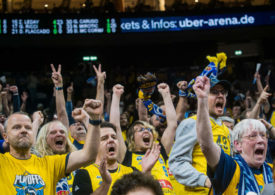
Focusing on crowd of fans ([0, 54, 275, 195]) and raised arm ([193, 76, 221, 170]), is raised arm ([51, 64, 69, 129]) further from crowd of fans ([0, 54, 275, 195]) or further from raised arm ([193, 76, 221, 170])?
raised arm ([193, 76, 221, 170])

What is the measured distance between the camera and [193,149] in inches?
139

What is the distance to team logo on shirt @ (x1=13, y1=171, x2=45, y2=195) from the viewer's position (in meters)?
3.15

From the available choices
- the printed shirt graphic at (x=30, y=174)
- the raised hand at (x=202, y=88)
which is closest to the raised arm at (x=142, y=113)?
the printed shirt graphic at (x=30, y=174)

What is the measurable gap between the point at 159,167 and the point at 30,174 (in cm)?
127

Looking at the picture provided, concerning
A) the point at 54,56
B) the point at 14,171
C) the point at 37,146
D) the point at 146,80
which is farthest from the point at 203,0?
the point at 14,171

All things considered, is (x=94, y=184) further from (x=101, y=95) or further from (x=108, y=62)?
(x=108, y=62)

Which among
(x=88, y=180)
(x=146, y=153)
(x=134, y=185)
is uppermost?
(x=134, y=185)

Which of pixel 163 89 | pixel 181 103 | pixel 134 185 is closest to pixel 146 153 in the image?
pixel 134 185

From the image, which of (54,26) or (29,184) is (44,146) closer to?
(29,184)

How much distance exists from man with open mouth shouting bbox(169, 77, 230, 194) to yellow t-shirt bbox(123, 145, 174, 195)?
0.86 ft

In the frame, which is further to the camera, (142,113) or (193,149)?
(142,113)

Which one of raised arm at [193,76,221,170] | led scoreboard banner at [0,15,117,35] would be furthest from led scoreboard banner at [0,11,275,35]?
raised arm at [193,76,221,170]

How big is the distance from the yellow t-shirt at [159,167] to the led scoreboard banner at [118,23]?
9.13 meters

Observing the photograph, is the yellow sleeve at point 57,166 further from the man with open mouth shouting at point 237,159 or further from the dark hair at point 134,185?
the dark hair at point 134,185
